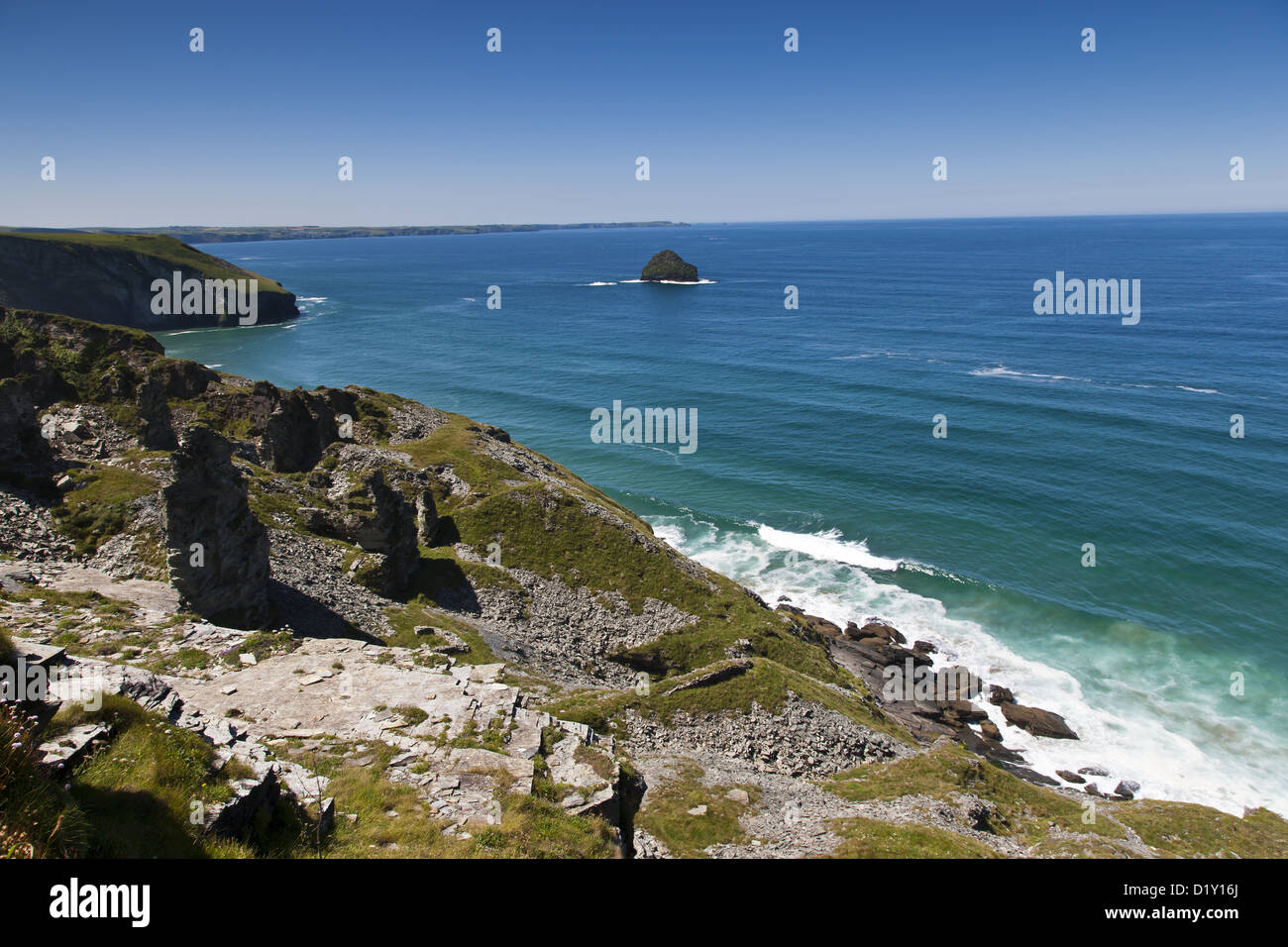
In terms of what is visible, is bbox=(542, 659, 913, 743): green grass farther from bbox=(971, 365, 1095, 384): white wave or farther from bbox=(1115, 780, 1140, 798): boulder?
A: bbox=(971, 365, 1095, 384): white wave

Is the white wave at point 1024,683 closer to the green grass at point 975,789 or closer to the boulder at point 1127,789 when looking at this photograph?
the boulder at point 1127,789

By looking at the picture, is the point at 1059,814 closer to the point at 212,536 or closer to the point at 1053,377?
the point at 212,536

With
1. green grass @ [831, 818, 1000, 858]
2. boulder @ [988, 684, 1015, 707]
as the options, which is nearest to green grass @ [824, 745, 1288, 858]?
green grass @ [831, 818, 1000, 858]

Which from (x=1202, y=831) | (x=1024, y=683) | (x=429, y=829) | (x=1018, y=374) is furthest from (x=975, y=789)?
(x=1018, y=374)

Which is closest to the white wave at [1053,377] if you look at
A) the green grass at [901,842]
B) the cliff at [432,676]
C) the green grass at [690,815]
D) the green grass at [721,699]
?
the cliff at [432,676]

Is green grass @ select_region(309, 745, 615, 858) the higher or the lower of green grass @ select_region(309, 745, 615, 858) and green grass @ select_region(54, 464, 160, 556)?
the lower

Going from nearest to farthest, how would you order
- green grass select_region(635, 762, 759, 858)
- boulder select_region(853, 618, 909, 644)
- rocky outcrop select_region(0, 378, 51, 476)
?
1. green grass select_region(635, 762, 759, 858)
2. rocky outcrop select_region(0, 378, 51, 476)
3. boulder select_region(853, 618, 909, 644)
